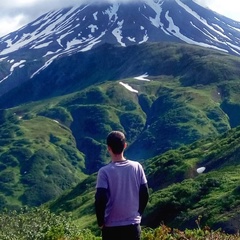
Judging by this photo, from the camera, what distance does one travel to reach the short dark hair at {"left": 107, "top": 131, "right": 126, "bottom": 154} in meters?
12.6

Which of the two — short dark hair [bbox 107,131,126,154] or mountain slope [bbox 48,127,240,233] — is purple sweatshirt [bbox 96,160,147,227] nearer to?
short dark hair [bbox 107,131,126,154]

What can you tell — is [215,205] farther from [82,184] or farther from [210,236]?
[82,184]

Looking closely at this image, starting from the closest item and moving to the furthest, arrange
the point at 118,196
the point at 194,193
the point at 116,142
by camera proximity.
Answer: the point at 118,196 < the point at 116,142 < the point at 194,193

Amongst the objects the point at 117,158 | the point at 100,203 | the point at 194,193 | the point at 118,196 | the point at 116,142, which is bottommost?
the point at 194,193

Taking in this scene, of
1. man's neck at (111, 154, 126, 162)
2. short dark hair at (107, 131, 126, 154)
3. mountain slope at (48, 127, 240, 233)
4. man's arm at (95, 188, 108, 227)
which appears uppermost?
short dark hair at (107, 131, 126, 154)

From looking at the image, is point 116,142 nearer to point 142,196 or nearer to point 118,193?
point 118,193

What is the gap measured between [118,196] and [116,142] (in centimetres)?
125

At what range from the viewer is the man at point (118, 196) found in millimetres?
12367

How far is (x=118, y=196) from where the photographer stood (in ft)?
41.0

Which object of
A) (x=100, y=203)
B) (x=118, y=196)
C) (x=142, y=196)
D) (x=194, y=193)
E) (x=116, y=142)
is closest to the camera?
(x=100, y=203)

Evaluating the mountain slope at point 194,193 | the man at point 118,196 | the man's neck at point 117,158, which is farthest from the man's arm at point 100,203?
the mountain slope at point 194,193

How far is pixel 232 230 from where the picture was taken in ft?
172

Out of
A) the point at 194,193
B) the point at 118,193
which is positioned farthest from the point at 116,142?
the point at 194,193

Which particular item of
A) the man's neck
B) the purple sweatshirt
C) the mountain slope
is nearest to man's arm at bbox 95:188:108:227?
the purple sweatshirt
